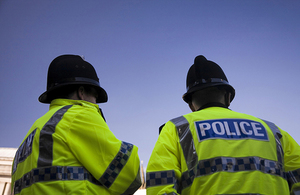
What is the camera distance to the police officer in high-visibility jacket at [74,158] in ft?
6.50

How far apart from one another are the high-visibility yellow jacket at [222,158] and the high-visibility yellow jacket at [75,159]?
26 centimetres

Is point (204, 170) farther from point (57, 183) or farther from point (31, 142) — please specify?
point (31, 142)

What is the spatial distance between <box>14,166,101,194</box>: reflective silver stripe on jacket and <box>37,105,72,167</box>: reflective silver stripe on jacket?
0.05 metres

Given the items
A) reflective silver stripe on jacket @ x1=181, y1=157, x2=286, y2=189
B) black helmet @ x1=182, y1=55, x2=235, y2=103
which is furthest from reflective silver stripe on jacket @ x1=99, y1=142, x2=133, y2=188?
black helmet @ x1=182, y1=55, x2=235, y2=103

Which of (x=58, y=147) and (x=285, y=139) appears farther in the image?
(x=285, y=139)

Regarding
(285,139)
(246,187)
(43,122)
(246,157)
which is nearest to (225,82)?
(285,139)

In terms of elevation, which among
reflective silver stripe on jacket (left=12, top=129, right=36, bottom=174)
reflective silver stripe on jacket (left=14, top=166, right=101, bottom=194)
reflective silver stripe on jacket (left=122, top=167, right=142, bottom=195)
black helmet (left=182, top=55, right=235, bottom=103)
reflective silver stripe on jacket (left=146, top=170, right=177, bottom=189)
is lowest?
reflective silver stripe on jacket (left=122, top=167, right=142, bottom=195)

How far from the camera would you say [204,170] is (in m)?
1.99

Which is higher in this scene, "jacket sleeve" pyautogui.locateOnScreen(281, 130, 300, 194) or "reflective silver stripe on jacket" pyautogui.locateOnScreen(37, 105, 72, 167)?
"reflective silver stripe on jacket" pyautogui.locateOnScreen(37, 105, 72, 167)

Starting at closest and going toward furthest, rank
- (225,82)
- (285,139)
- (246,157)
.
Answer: (246,157) → (285,139) → (225,82)

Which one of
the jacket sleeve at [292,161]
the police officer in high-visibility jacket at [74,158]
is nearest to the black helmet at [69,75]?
the police officer in high-visibility jacket at [74,158]

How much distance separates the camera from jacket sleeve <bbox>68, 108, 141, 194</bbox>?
2064 mm

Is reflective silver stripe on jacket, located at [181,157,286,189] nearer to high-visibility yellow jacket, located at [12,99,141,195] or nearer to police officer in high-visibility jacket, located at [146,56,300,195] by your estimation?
police officer in high-visibility jacket, located at [146,56,300,195]

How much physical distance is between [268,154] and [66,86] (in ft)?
6.65
